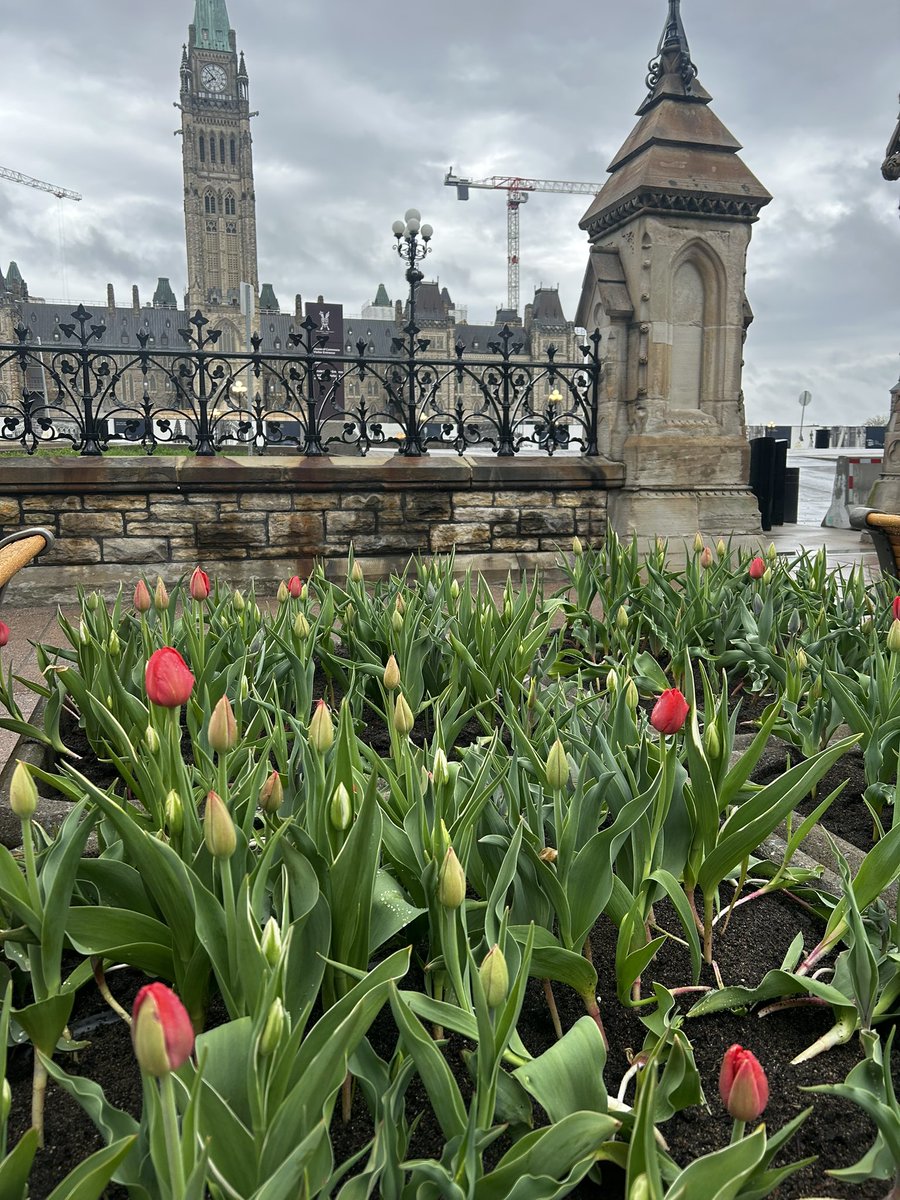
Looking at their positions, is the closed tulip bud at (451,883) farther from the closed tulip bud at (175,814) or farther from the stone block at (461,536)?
the stone block at (461,536)

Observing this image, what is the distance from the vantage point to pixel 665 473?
742 cm

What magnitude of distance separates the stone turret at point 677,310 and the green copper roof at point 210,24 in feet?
399

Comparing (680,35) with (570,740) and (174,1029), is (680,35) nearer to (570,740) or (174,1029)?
(570,740)

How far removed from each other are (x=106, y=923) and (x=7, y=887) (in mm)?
167

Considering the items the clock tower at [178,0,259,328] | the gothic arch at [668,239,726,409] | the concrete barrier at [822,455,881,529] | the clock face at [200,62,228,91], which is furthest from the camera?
the clock face at [200,62,228,91]

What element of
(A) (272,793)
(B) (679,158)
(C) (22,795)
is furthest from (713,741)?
(B) (679,158)

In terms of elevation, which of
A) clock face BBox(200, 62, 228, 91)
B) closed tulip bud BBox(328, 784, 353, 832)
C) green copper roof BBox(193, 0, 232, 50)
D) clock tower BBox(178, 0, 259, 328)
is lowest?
closed tulip bud BBox(328, 784, 353, 832)

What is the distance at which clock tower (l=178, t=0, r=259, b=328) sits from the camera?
100812mm

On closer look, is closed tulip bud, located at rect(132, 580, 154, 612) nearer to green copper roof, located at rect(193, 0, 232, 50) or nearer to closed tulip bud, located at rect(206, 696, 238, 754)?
closed tulip bud, located at rect(206, 696, 238, 754)

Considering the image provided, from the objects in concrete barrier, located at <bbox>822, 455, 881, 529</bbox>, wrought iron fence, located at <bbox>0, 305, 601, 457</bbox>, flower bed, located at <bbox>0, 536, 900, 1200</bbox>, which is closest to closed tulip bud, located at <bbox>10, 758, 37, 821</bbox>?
flower bed, located at <bbox>0, 536, 900, 1200</bbox>

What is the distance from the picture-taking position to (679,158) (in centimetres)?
713

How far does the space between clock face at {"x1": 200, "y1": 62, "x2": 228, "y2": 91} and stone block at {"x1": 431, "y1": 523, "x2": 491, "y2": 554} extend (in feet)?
387

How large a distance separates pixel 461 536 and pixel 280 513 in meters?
1.59

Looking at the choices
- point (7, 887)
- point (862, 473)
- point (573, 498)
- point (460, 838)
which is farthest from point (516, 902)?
point (862, 473)
